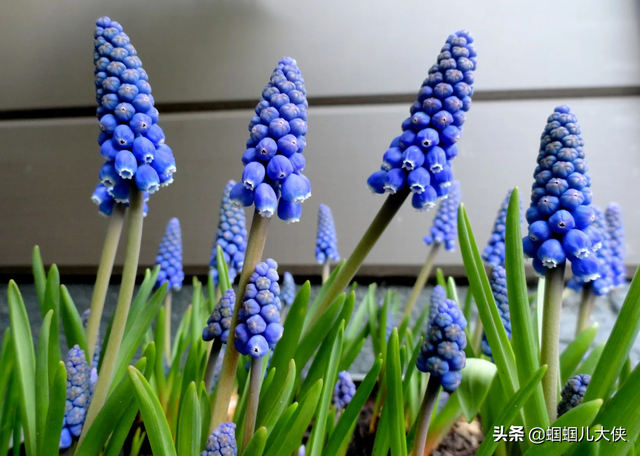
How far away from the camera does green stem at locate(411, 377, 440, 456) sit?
0.43 metres

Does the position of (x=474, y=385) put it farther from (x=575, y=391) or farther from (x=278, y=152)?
(x=278, y=152)

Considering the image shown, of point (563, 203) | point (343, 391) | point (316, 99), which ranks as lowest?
point (343, 391)

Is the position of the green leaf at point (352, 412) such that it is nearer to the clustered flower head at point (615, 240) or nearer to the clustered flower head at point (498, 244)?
the clustered flower head at point (498, 244)

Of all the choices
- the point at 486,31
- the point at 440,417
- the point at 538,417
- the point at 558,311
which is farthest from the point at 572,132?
the point at 486,31

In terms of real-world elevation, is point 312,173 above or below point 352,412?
above

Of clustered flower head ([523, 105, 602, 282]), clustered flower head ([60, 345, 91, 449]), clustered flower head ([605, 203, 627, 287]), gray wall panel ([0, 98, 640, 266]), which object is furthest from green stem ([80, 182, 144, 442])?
gray wall panel ([0, 98, 640, 266])

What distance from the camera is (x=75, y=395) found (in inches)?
17.9

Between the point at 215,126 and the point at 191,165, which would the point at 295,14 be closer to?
the point at 215,126

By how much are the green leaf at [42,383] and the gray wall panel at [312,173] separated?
1127 mm

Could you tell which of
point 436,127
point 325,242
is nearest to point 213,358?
point 436,127

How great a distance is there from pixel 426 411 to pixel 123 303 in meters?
0.38

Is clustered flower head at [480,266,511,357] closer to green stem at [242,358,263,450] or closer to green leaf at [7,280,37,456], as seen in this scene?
green stem at [242,358,263,450]

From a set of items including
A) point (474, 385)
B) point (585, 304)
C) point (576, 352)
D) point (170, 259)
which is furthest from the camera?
point (170, 259)

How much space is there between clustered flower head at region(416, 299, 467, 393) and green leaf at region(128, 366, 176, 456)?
27cm
